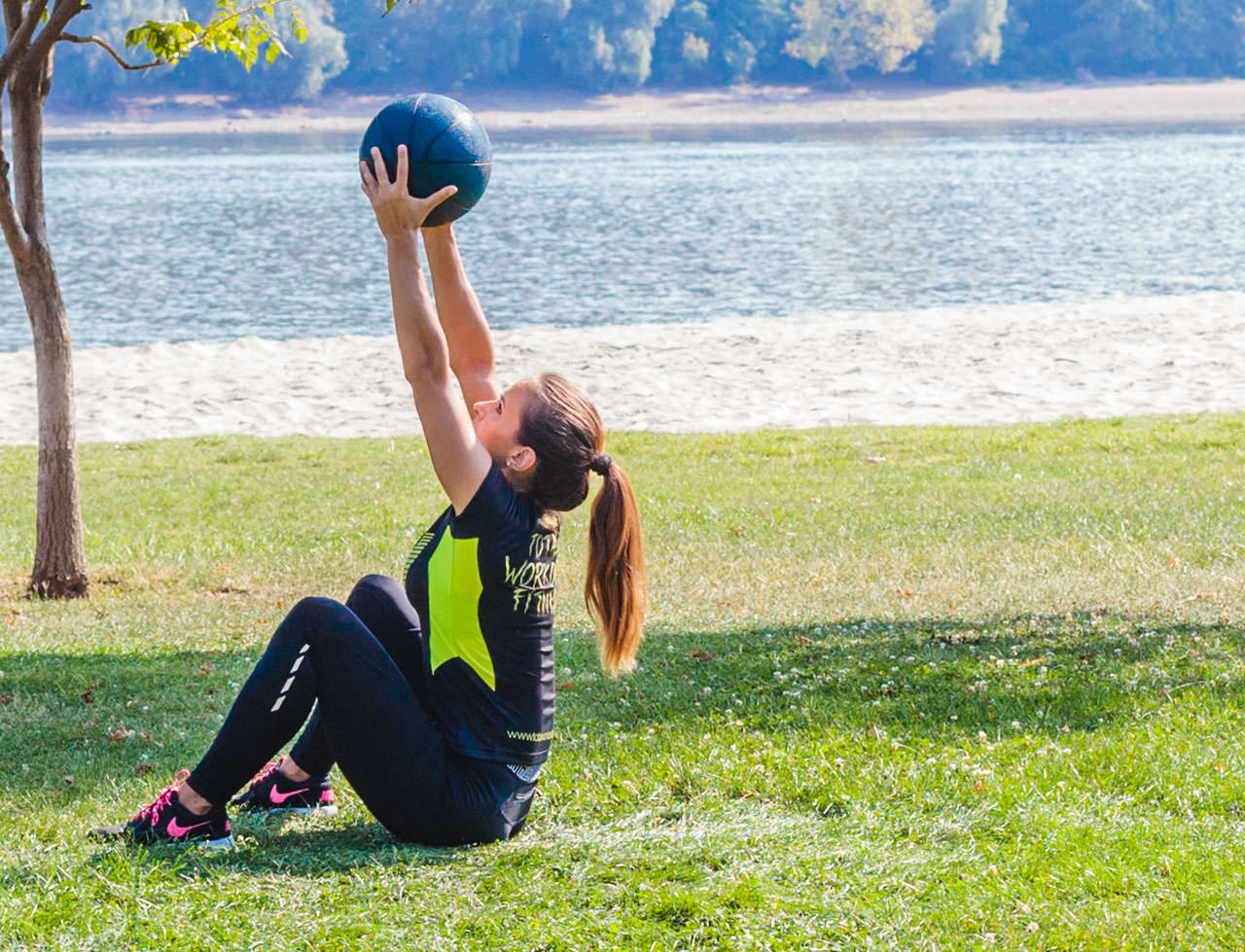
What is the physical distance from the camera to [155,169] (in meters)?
75.7

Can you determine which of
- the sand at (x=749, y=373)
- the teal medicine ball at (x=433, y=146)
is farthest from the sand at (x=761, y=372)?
the teal medicine ball at (x=433, y=146)

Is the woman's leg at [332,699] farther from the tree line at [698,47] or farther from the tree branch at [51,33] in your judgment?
the tree line at [698,47]

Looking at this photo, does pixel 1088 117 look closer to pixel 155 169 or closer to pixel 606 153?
pixel 606 153

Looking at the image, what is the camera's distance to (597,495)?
4.62m

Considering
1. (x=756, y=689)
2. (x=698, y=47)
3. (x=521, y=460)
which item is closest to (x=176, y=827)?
(x=521, y=460)

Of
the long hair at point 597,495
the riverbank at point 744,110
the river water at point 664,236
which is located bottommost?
the river water at point 664,236

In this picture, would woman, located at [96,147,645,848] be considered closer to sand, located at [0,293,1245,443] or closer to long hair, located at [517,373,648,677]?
long hair, located at [517,373,648,677]

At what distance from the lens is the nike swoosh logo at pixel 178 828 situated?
4.65 m

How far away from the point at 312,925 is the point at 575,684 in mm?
3138

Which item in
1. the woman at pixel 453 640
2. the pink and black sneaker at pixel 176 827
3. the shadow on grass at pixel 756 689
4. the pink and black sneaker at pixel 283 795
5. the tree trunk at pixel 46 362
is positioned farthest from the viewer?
the tree trunk at pixel 46 362

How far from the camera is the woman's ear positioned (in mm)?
4430

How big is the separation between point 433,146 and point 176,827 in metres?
2.43

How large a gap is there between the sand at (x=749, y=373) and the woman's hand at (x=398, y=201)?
14074 millimetres

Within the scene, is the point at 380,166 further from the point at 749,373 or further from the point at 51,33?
the point at 749,373
